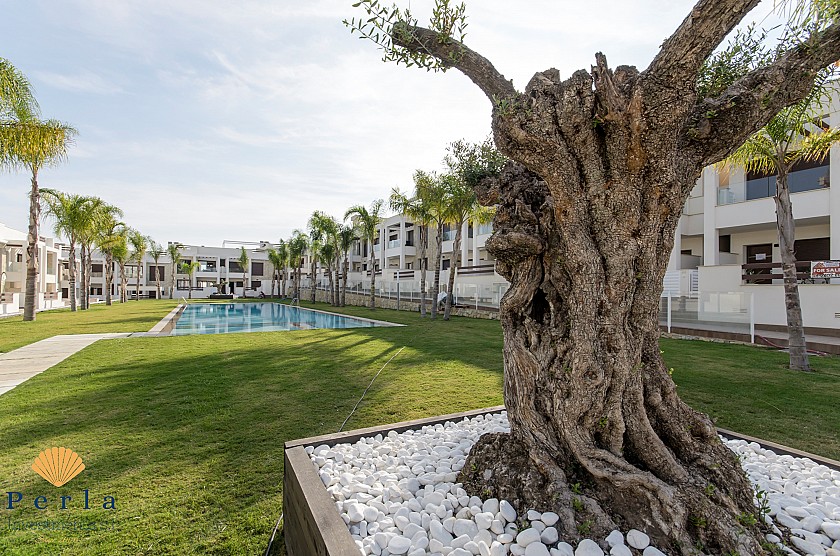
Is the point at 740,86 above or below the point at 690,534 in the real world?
above

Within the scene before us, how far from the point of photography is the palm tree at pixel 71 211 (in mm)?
20828

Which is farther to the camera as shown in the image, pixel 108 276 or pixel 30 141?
pixel 108 276

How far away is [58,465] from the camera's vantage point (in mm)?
3432

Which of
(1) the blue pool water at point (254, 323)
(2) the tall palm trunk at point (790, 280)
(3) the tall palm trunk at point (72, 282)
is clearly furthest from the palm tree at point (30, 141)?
(2) the tall palm trunk at point (790, 280)

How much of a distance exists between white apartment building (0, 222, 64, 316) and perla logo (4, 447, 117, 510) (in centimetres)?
2126

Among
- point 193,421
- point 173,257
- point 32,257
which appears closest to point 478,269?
point 32,257

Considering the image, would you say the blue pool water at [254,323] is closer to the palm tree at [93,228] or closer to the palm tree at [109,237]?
the palm tree at [93,228]

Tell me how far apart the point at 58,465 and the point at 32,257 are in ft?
57.0

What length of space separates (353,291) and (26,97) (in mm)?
22977

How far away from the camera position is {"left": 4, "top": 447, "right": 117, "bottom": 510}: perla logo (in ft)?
9.41

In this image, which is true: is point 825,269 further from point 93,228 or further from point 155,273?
point 155,273

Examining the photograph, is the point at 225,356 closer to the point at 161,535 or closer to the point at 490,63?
the point at 161,535

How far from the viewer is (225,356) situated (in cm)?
863

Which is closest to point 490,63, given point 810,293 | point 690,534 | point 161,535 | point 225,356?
point 690,534
